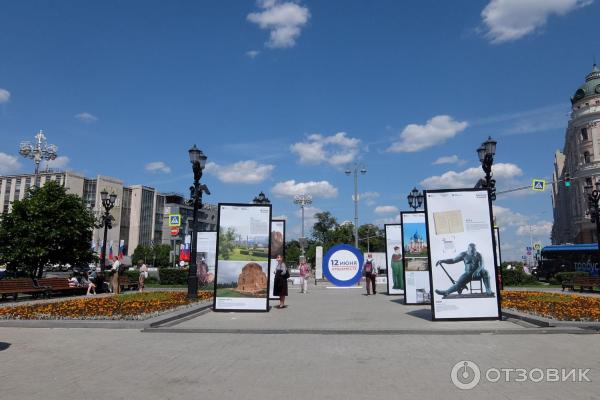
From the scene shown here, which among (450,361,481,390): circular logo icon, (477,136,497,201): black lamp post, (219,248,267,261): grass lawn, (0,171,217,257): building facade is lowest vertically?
(450,361,481,390): circular logo icon

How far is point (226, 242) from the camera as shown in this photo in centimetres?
Result: 1423

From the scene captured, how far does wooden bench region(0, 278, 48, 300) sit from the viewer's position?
17.2 meters

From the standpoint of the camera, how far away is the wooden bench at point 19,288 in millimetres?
17234

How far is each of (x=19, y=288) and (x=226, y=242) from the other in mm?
10232

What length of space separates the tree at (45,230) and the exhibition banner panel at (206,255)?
21.8 feet

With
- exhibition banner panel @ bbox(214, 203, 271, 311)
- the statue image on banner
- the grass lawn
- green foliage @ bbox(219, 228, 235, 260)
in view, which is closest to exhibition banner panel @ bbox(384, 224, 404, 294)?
exhibition banner panel @ bbox(214, 203, 271, 311)

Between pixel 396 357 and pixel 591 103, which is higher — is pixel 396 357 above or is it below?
below

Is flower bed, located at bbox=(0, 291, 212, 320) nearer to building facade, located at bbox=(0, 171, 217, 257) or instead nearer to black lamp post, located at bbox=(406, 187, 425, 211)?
black lamp post, located at bbox=(406, 187, 425, 211)

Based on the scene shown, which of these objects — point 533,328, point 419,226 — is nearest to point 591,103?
point 419,226

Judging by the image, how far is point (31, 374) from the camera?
21.0ft

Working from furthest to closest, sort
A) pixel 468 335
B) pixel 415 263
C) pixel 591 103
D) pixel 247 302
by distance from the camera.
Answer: pixel 591 103 < pixel 415 263 < pixel 247 302 < pixel 468 335

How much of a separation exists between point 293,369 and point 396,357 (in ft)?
6.26

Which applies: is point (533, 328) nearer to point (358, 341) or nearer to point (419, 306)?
point (358, 341)

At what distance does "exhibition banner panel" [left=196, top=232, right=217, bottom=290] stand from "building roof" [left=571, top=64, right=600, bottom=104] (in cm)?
7383
